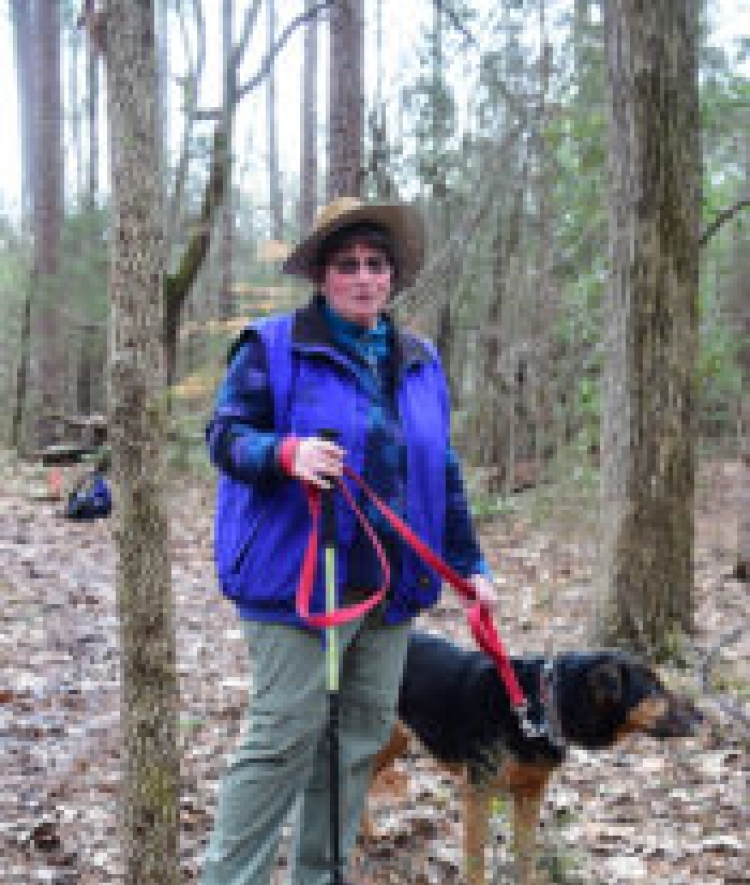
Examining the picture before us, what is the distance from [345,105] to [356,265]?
7763 millimetres

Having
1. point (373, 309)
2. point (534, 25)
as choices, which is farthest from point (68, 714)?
point (534, 25)

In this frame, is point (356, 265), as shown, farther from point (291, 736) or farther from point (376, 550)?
point (291, 736)

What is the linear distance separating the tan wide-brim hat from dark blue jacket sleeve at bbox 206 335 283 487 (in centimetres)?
33

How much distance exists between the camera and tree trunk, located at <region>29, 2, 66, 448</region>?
1449 centimetres

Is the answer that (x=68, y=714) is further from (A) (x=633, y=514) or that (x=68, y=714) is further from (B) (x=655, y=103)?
(B) (x=655, y=103)

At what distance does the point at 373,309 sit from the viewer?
8.18 feet

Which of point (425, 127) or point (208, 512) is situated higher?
point (425, 127)

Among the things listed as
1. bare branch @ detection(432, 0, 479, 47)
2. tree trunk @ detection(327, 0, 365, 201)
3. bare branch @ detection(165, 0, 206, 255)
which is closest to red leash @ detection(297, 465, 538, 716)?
bare branch @ detection(432, 0, 479, 47)

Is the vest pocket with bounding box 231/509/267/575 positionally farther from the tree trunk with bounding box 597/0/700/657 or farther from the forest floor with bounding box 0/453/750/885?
the tree trunk with bounding box 597/0/700/657

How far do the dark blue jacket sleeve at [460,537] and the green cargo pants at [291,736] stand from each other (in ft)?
1.00

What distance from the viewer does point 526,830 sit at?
122 inches

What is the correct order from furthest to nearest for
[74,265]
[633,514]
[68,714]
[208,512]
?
[74,265]
[208,512]
[633,514]
[68,714]

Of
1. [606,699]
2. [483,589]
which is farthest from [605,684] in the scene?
[483,589]

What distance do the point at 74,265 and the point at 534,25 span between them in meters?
8.59
